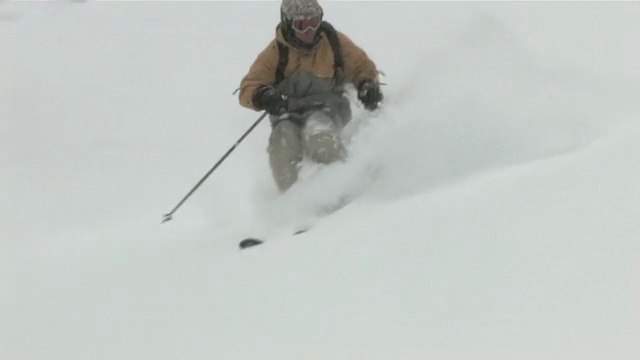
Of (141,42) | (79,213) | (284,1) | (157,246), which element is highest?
(141,42)

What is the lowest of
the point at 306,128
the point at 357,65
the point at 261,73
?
the point at 306,128

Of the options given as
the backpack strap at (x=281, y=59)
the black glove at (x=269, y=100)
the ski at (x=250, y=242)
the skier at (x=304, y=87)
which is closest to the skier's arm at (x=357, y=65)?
the skier at (x=304, y=87)

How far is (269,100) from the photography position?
432cm

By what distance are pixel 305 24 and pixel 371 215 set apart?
1547 mm

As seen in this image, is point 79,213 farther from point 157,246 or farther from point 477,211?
point 477,211

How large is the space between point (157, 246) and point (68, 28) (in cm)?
701

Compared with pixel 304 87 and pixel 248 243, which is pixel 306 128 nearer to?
pixel 304 87

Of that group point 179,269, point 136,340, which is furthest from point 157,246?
point 136,340

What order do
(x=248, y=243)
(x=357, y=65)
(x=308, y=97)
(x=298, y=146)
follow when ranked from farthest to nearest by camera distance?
(x=357, y=65) → (x=308, y=97) → (x=298, y=146) → (x=248, y=243)

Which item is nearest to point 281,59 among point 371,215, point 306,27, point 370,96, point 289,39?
point 289,39

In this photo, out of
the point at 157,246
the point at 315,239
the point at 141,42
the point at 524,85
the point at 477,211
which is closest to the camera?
the point at 477,211

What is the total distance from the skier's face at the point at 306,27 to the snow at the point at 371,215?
0.60m

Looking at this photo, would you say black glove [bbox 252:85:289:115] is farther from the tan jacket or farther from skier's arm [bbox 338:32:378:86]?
skier's arm [bbox 338:32:378:86]

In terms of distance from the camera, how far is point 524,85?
185 inches
